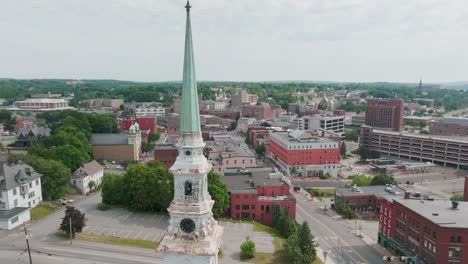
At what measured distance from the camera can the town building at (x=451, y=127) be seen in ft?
503

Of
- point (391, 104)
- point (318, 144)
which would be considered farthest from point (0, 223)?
point (391, 104)

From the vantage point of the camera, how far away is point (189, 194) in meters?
23.5

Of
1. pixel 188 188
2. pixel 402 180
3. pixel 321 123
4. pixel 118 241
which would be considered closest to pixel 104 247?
pixel 118 241

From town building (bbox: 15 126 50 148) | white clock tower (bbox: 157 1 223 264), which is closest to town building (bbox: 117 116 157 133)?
town building (bbox: 15 126 50 148)

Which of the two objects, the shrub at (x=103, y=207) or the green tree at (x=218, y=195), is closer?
the green tree at (x=218, y=195)

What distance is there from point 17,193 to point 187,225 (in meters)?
46.7

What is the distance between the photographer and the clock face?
2364 centimetres

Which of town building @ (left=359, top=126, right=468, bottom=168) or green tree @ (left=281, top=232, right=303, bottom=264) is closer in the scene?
green tree @ (left=281, top=232, right=303, bottom=264)

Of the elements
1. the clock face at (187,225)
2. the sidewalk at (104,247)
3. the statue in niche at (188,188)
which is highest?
the statue in niche at (188,188)

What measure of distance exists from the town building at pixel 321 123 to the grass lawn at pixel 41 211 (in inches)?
4370

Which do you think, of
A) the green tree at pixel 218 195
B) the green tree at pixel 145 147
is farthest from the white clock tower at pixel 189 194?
the green tree at pixel 145 147

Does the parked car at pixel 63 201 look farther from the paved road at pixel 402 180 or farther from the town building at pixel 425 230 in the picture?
the town building at pixel 425 230

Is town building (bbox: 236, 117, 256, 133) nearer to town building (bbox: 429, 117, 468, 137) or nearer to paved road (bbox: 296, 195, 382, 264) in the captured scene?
town building (bbox: 429, 117, 468, 137)

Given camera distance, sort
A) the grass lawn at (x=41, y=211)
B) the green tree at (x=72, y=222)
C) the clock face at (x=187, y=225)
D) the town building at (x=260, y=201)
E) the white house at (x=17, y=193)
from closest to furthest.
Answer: the clock face at (x=187, y=225) → the green tree at (x=72, y=222) → the white house at (x=17, y=193) → the grass lawn at (x=41, y=211) → the town building at (x=260, y=201)
